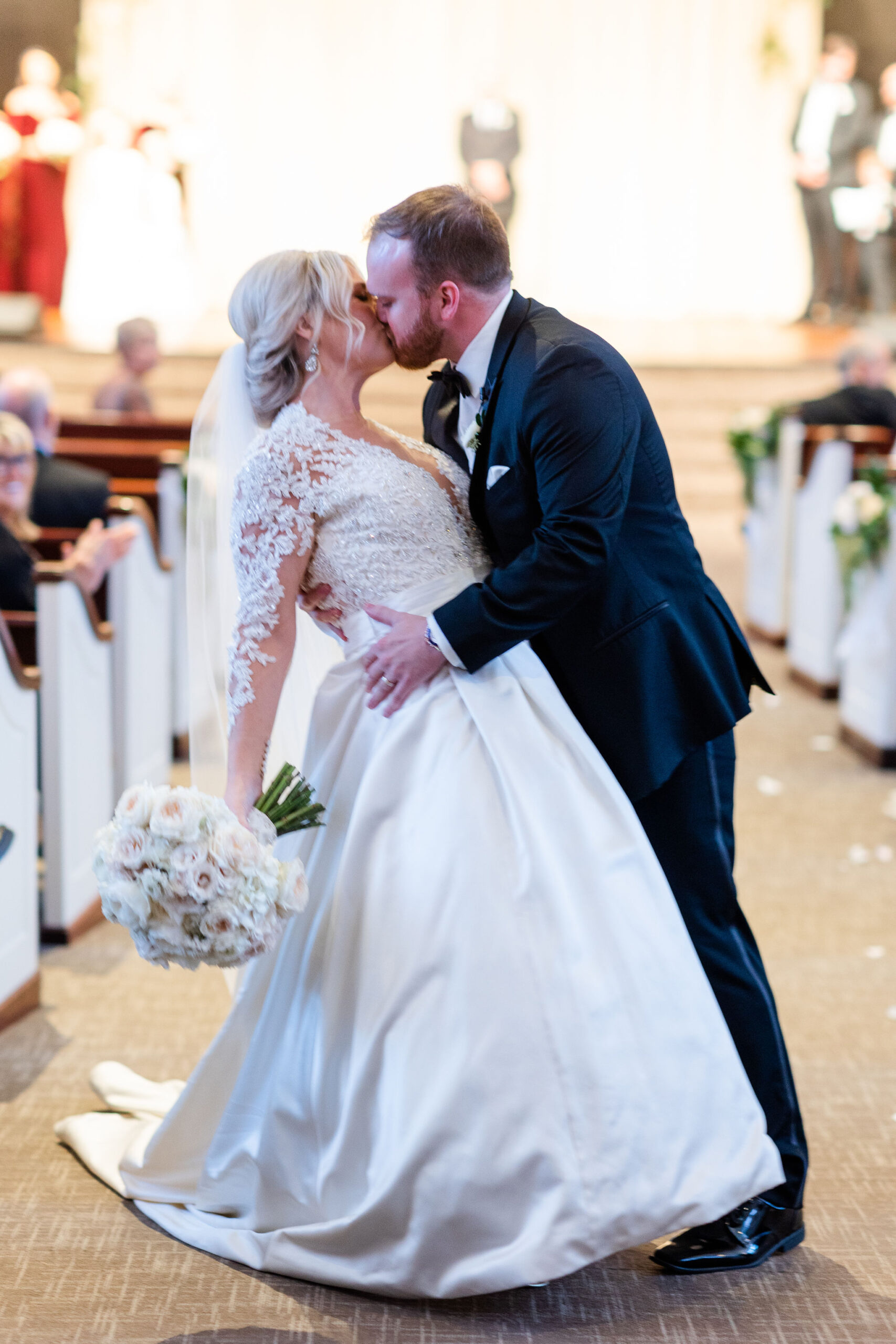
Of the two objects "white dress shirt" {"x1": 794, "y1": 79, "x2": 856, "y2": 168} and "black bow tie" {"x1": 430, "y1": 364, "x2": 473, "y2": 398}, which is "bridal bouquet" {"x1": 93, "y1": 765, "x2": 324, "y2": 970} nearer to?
"black bow tie" {"x1": 430, "y1": 364, "x2": 473, "y2": 398}

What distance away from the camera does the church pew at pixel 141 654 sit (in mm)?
4711

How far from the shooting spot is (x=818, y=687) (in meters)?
6.82

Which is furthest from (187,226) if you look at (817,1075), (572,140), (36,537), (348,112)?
(817,1075)

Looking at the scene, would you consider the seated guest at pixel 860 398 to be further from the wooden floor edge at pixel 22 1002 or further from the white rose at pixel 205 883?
the white rose at pixel 205 883

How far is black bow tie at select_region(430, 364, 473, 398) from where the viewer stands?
2.43 meters

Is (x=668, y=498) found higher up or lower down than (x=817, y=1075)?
higher up

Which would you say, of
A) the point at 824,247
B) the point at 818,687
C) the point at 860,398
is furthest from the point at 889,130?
the point at 818,687

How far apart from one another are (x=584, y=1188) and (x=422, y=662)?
81cm

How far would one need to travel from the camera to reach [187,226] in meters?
13.8

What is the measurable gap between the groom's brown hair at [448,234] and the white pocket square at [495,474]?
28 centimetres

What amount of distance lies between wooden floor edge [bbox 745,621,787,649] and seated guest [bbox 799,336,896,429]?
42.4 inches

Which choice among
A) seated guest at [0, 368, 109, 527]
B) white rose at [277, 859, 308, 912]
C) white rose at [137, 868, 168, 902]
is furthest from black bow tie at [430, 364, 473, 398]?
seated guest at [0, 368, 109, 527]

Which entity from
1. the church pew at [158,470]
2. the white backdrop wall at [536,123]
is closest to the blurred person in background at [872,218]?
the white backdrop wall at [536,123]

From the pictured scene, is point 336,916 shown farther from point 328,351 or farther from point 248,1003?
point 328,351
